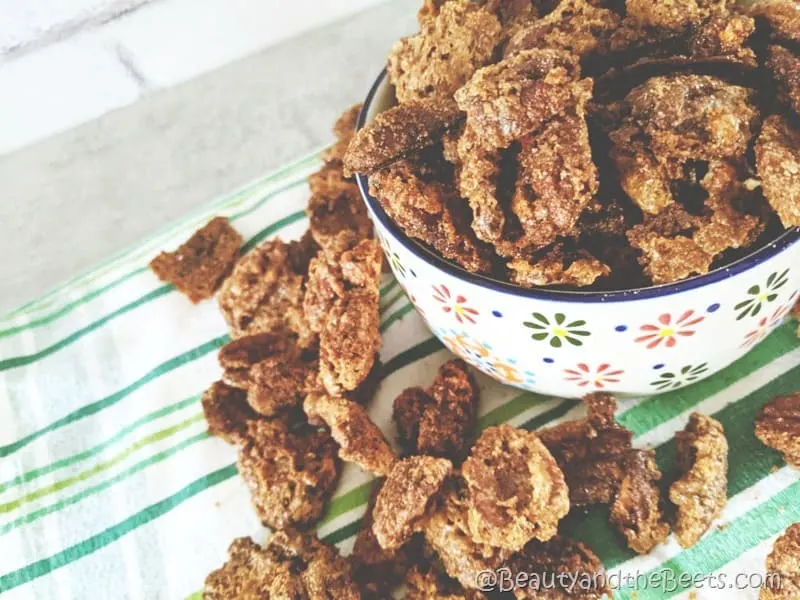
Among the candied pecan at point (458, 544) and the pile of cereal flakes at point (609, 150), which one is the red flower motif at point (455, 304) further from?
the candied pecan at point (458, 544)

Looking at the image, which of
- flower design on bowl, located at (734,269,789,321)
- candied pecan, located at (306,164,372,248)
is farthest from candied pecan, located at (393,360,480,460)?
flower design on bowl, located at (734,269,789,321)

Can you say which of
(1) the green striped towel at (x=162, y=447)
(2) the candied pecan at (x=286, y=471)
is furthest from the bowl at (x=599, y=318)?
(2) the candied pecan at (x=286, y=471)

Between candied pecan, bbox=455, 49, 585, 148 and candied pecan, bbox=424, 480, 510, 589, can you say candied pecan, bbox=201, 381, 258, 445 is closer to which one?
candied pecan, bbox=424, 480, 510, 589

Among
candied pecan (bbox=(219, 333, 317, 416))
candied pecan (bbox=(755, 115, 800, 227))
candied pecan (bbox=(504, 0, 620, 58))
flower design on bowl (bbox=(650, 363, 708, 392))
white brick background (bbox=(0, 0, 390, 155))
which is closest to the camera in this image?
candied pecan (bbox=(755, 115, 800, 227))

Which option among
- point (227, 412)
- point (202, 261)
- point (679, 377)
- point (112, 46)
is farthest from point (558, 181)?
point (112, 46)

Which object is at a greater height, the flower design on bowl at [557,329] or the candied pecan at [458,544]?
the flower design on bowl at [557,329]

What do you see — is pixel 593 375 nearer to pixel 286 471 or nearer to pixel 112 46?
pixel 286 471

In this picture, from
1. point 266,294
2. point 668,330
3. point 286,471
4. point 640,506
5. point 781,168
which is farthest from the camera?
point 266,294
